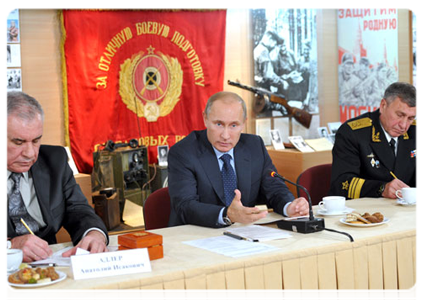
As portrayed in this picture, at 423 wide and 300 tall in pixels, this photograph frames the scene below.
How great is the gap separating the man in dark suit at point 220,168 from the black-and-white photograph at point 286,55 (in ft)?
10.6

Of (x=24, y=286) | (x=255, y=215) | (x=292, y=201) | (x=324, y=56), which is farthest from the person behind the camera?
(x=324, y=56)

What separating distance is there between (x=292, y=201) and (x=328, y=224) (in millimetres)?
314

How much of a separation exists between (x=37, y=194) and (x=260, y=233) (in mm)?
986

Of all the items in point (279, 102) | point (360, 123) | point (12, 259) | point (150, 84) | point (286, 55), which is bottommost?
point (12, 259)

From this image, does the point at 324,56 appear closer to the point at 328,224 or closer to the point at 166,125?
the point at 166,125

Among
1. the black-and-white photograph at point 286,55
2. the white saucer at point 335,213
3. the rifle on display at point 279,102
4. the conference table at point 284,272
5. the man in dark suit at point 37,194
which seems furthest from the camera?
the black-and-white photograph at point 286,55

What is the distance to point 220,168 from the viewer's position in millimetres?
3162

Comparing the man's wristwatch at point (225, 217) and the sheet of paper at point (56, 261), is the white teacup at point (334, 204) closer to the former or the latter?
the man's wristwatch at point (225, 217)

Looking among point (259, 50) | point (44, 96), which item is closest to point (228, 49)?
point (259, 50)

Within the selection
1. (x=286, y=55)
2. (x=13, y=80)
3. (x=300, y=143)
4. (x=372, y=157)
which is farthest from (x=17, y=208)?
(x=286, y=55)

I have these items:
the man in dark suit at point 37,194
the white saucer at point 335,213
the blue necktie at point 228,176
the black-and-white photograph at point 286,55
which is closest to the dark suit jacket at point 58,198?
the man in dark suit at point 37,194

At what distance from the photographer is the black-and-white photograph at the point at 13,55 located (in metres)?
5.32

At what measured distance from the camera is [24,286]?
189 cm

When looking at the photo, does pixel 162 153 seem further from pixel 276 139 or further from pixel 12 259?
pixel 12 259
